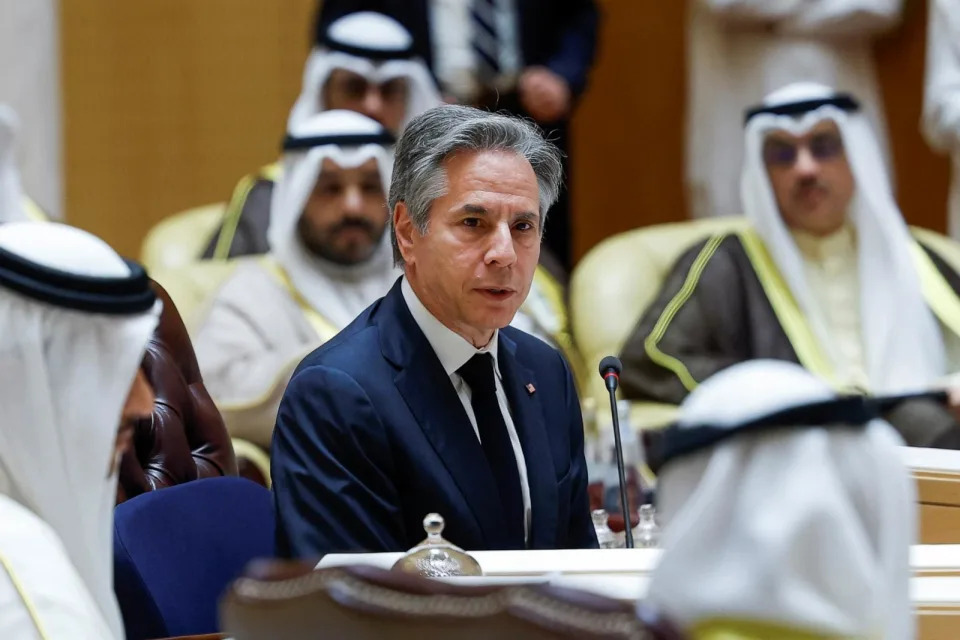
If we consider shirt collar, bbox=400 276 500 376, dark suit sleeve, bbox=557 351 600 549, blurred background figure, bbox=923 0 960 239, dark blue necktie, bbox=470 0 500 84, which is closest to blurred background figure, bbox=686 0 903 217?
blurred background figure, bbox=923 0 960 239

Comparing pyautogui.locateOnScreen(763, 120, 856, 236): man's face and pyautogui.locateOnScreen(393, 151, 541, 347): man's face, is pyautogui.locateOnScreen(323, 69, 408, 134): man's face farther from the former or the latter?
pyautogui.locateOnScreen(393, 151, 541, 347): man's face

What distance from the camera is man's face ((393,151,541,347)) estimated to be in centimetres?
298

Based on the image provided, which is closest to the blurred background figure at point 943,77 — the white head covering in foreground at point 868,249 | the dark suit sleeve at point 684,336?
the white head covering in foreground at point 868,249

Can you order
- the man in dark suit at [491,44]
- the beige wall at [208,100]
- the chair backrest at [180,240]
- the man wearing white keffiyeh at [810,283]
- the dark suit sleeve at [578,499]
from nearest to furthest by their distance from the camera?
the dark suit sleeve at [578,499]
the man wearing white keffiyeh at [810,283]
the chair backrest at [180,240]
the man in dark suit at [491,44]
the beige wall at [208,100]

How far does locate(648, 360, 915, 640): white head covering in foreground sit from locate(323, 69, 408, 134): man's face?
4700mm

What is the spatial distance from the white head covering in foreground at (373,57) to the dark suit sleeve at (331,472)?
3422 mm

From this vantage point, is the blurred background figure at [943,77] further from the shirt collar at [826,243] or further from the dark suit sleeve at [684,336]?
the dark suit sleeve at [684,336]

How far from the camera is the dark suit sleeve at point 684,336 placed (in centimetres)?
531

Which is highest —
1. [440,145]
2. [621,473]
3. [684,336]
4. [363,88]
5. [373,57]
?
[373,57]

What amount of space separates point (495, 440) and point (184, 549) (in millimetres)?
542

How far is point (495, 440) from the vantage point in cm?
299

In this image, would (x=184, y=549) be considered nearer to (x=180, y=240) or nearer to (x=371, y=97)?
(x=180, y=240)

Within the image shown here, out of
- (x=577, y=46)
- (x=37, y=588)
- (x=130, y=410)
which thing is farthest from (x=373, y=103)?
(x=37, y=588)

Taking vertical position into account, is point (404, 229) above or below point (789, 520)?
above
